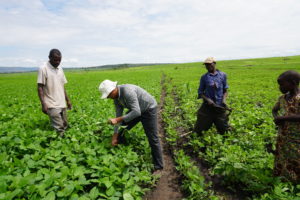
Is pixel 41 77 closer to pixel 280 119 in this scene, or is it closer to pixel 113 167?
pixel 113 167

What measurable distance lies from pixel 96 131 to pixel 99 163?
1.76 m

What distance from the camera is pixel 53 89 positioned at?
4367 millimetres

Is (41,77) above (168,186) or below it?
above

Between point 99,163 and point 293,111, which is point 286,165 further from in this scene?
point 99,163

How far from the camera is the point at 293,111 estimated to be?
2846mm

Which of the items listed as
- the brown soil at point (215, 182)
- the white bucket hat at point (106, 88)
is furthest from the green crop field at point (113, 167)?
the white bucket hat at point (106, 88)

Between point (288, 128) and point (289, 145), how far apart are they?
27 cm

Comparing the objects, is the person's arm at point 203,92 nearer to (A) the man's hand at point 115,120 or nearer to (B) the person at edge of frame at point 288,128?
(B) the person at edge of frame at point 288,128

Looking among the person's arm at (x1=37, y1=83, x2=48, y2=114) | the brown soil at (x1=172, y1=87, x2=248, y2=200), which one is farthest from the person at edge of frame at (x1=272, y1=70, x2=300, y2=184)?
the person's arm at (x1=37, y1=83, x2=48, y2=114)

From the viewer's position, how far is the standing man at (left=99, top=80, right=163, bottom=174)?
11.2 ft

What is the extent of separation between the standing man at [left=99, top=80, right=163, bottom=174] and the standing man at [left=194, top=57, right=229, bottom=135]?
1539 mm

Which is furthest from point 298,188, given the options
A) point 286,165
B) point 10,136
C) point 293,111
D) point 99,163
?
point 10,136

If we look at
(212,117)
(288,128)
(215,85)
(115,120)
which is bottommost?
(212,117)

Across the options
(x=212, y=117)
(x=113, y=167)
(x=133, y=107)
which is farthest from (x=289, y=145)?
(x=113, y=167)
